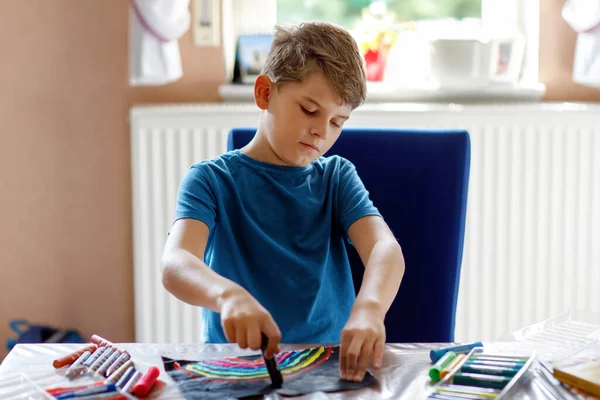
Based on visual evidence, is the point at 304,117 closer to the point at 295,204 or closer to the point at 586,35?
the point at 295,204

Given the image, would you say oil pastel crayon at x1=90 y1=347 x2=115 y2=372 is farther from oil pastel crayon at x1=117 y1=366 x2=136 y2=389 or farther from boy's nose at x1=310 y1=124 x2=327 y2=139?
boy's nose at x1=310 y1=124 x2=327 y2=139

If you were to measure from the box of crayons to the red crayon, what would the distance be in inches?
11.6

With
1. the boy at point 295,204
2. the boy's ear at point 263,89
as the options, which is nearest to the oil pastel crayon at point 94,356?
the boy at point 295,204

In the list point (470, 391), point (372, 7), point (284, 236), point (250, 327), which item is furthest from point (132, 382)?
point (372, 7)

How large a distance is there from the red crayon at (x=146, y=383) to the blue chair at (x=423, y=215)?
22.2 inches

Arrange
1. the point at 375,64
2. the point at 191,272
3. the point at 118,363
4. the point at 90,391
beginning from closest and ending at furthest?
the point at 90,391 < the point at 118,363 < the point at 191,272 < the point at 375,64

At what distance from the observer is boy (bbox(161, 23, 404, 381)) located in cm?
120

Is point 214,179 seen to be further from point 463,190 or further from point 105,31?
point 105,31

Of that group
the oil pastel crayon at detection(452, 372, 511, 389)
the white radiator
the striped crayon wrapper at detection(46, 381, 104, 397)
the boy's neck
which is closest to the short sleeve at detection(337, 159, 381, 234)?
the boy's neck

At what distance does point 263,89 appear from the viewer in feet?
4.18

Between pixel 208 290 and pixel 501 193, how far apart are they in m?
1.41

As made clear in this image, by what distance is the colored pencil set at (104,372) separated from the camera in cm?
79

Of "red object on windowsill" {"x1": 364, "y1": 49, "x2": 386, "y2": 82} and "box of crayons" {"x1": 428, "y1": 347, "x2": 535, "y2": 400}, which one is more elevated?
"red object on windowsill" {"x1": 364, "y1": 49, "x2": 386, "y2": 82}

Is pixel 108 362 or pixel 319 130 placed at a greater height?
pixel 319 130
